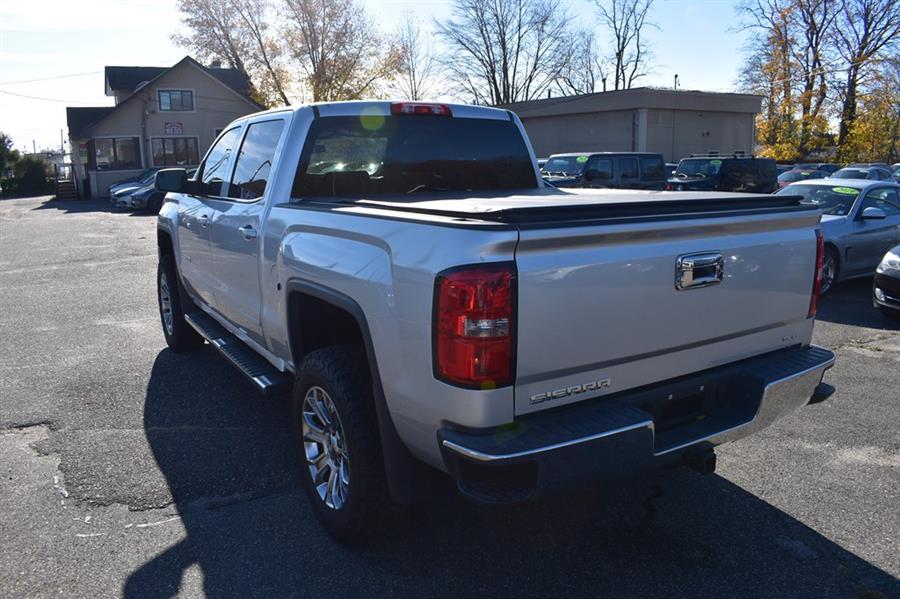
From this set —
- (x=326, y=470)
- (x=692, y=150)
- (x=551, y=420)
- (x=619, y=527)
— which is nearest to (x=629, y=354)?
(x=551, y=420)

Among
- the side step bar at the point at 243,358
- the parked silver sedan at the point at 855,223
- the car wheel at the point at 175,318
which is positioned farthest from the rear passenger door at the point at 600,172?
the side step bar at the point at 243,358

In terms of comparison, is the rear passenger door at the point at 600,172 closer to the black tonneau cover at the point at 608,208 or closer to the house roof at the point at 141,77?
the black tonneau cover at the point at 608,208

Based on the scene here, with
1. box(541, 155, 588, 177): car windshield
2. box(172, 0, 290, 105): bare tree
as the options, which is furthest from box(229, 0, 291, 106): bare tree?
box(541, 155, 588, 177): car windshield

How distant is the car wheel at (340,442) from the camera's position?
312 centimetres

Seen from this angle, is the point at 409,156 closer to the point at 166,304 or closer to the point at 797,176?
the point at 166,304

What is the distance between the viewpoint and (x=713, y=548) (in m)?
3.36

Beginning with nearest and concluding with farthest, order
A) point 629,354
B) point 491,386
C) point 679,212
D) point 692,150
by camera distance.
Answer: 1. point 491,386
2. point 629,354
3. point 679,212
4. point 692,150

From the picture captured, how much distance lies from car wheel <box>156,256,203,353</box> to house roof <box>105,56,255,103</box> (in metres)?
41.9

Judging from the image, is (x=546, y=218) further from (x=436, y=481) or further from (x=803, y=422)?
(x=803, y=422)

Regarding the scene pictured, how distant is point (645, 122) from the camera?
33406mm

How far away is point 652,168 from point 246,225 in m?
15.1

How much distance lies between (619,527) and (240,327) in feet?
9.03


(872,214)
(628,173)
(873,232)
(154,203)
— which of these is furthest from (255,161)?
(154,203)

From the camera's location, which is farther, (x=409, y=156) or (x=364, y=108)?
(x=409, y=156)
